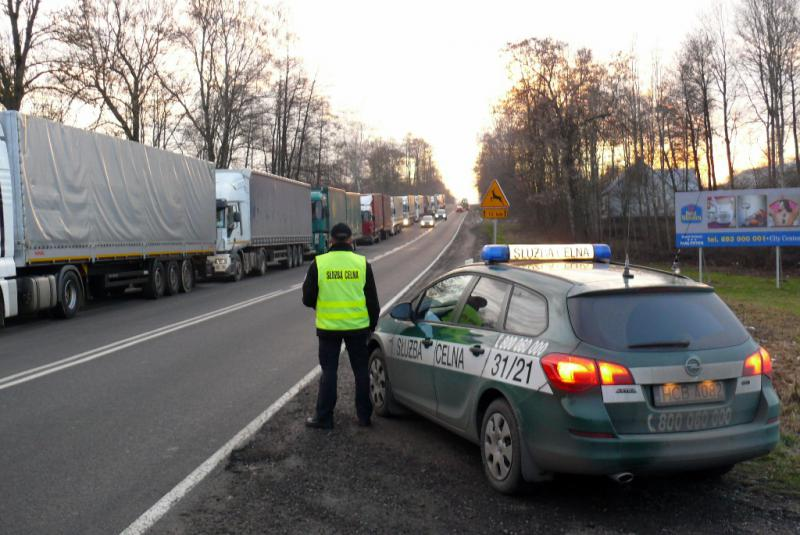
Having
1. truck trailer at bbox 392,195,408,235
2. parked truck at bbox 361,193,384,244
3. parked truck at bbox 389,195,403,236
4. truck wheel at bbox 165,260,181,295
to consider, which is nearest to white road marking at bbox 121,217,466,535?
truck wheel at bbox 165,260,181,295

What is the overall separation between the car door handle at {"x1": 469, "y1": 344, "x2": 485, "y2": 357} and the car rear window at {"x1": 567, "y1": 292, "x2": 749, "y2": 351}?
→ 0.79 m

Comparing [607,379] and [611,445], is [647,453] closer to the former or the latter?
[611,445]

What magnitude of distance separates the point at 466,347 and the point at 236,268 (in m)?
23.0

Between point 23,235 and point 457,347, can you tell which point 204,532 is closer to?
point 457,347

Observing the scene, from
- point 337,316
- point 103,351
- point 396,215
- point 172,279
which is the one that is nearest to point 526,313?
point 337,316

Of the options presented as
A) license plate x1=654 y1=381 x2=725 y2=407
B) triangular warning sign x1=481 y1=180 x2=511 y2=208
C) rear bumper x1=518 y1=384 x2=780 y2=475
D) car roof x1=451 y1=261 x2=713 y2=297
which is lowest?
Result: rear bumper x1=518 y1=384 x2=780 y2=475

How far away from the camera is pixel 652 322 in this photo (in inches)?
183

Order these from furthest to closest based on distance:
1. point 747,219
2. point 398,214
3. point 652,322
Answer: point 398,214, point 747,219, point 652,322

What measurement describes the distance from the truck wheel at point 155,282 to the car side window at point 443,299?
618 inches

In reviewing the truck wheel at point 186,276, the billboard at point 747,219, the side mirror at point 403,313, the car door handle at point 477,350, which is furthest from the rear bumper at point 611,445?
the billboard at point 747,219

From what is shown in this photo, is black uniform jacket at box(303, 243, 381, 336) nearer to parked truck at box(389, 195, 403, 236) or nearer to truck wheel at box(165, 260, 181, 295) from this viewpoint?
truck wheel at box(165, 260, 181, 295)

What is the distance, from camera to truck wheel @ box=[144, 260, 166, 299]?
2075 centimetres

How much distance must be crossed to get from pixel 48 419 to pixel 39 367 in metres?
3.24

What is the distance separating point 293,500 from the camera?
479 centimetres
